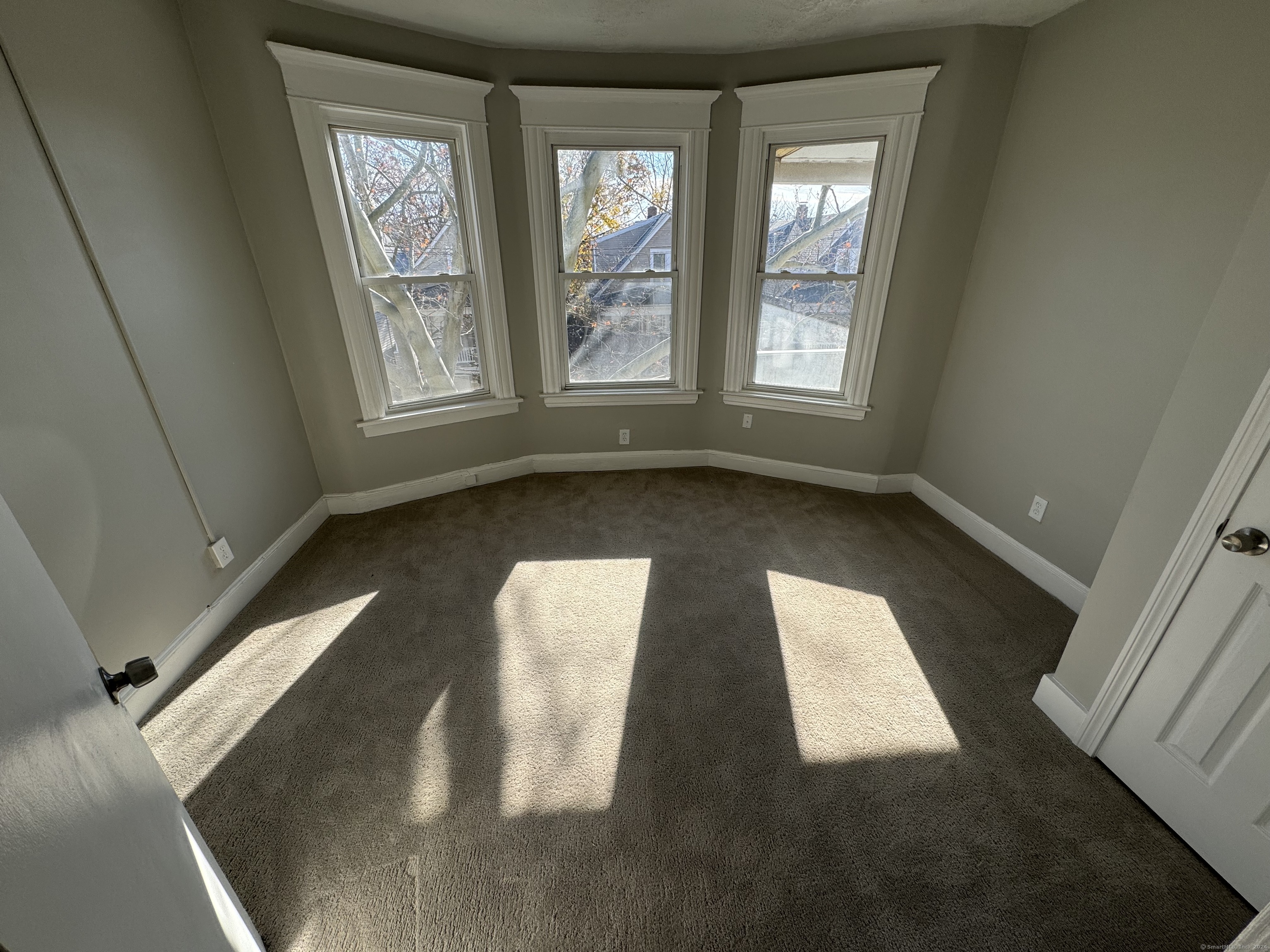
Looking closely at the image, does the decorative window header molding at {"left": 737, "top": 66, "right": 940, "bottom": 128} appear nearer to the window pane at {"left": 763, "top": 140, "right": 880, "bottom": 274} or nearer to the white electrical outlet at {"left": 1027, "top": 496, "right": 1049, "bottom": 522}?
the window pane at {"left": 763, "top": 140, "right": 880, "bottom": 274}

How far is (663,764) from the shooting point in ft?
5.43

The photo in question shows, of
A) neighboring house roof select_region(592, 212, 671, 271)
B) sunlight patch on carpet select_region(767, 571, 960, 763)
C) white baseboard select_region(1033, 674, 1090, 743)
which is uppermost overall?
neighboring house roof select_region(592, 212, 671, 271)

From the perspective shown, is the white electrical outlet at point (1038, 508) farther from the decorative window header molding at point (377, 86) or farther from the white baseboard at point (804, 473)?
the decorative window header molding at point (377, 86)

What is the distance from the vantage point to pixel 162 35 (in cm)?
200

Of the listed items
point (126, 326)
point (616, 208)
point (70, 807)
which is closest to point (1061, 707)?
point (70, 807)

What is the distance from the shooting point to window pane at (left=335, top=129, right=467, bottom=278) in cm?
A: 257

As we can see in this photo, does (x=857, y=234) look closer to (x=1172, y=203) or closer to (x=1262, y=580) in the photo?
(x=1172, y=203)

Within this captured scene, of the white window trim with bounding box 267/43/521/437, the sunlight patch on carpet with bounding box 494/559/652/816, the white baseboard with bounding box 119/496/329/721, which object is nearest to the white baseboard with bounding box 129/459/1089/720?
the white baseboard with bounding box 119/496/329/721

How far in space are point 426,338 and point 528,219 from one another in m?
0.87

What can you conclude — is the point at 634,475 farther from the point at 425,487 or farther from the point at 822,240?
the point at 822,240

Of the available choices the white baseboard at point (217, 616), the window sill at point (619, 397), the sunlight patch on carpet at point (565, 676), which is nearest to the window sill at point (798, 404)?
the window sill at point (619, 397)

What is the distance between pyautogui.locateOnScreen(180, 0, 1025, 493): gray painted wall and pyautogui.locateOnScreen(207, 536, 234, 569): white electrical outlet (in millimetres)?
→ 799

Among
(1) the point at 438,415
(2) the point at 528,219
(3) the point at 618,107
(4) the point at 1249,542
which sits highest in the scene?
(3) the point at 618,107

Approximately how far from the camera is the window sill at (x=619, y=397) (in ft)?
11.1
